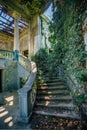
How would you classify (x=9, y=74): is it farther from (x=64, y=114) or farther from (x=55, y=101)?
(x=64, y=114)

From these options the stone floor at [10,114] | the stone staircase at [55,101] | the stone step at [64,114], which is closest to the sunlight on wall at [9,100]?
the stone floor at [10,114]

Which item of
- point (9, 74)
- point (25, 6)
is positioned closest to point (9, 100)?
point (9, 74)

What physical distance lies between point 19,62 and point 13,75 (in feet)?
3.66

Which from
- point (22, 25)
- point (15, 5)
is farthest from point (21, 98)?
point (22, 25)

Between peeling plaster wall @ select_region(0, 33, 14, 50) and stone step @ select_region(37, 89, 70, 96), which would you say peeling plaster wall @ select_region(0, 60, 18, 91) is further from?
peeling plaster wall @ select_region(0, 33, 14, 50)

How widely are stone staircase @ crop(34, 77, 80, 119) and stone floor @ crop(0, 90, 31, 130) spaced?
91 centimetres

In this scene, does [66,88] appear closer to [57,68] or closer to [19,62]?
[57,68]

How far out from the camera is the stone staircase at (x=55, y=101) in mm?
5837

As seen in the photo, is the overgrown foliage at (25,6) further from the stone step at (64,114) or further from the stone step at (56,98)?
the stone step at (64,114)

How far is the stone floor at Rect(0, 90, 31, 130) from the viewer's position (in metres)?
5.28

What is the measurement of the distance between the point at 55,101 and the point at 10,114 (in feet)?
6.69

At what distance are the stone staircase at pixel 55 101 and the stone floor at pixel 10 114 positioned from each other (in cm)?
91

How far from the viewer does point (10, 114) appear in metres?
6.34

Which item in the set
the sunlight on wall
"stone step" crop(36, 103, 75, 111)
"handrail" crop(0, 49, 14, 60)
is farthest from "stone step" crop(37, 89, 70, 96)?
"handrail" crop(0, 49, 14, 60)
